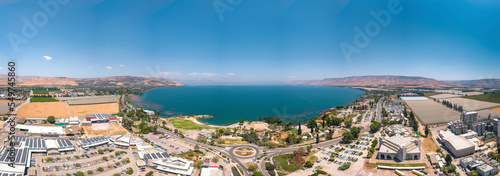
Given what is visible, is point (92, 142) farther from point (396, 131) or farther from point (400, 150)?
point (396, 131)

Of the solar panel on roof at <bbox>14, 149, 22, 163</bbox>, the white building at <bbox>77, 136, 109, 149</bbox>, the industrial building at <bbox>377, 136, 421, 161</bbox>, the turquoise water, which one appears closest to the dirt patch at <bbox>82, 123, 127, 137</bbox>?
the white building at <bbox>77, 136, 109, 149</bbox>

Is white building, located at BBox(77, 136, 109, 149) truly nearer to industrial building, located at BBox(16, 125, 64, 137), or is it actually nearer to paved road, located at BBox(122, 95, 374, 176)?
industrial building, located at BBox(16, 125, 64, 137)

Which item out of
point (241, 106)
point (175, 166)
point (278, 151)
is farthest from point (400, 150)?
point (241, 106)

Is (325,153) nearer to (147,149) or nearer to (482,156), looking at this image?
(482,156)

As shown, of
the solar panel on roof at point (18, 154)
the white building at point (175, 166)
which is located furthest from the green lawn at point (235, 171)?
the solar panel on roof at point (18, 154)

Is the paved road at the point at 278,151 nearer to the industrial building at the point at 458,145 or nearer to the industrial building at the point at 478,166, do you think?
the industrial building at the point at 458,145
